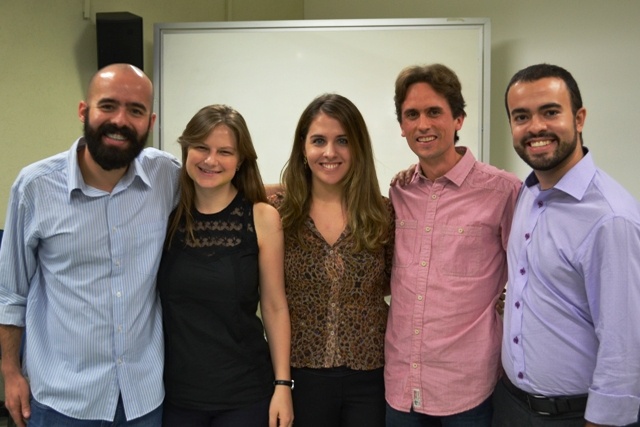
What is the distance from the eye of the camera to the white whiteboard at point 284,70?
145 inches

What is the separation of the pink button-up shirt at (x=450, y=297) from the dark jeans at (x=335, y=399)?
68mm

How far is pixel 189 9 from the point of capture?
13.6ft

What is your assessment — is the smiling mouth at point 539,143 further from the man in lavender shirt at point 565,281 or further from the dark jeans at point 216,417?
the dark jeans at point 216,417

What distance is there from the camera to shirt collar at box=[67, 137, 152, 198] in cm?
175

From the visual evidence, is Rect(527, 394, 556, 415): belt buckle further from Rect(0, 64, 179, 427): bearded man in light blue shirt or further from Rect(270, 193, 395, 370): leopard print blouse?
Rect(0, 64, 179, 427): bearded man in light blue shirt

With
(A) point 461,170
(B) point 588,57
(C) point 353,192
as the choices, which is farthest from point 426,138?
(B) point 588,57

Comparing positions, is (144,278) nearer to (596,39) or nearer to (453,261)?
(453,261)

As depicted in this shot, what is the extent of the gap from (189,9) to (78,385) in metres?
3.02

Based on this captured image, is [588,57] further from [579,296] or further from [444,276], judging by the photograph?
[579,296]

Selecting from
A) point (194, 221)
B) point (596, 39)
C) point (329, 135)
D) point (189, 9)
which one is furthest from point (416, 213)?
point (189, 9)

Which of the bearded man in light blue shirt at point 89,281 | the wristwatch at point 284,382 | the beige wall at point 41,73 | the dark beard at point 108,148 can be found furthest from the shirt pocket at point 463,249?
the beige wall at point 41,73

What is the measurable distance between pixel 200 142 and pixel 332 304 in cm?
63

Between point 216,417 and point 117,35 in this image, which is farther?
point 117,35

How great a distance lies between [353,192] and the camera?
201cm
